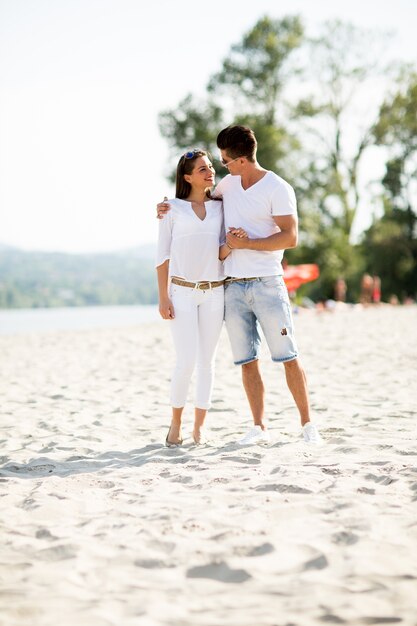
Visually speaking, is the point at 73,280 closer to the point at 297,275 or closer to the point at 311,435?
the point at 297,275

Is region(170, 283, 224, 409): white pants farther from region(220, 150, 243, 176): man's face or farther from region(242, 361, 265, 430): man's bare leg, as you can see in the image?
region(220, 150, 243, 176): man's face

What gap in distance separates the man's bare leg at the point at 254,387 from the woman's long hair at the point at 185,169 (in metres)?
1.14

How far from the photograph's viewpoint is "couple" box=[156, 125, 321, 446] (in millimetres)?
4160

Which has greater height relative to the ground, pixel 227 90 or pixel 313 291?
pixel 227 90

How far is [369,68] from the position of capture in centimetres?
3206

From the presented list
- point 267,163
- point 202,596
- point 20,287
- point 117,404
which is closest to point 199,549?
point 202,596

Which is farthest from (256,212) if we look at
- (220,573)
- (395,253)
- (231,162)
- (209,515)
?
(395,253)

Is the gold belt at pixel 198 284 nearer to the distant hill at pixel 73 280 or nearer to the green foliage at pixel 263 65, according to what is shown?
the green foliage at pixel 263 65

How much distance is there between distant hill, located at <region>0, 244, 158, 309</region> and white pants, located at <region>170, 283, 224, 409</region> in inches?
2177

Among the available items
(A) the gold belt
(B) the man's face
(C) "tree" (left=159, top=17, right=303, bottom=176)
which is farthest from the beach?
(C) "tree" (left=159, top=17, right=303, bottom=176)

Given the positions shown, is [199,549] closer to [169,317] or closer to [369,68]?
→ [169,317]

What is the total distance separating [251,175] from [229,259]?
536 mm

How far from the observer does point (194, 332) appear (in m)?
4.29

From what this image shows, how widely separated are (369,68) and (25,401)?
29927 millimetres
